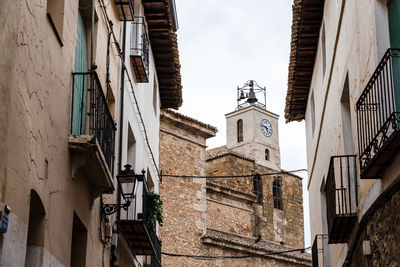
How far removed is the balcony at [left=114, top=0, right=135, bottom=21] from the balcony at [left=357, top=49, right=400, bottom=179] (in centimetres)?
531

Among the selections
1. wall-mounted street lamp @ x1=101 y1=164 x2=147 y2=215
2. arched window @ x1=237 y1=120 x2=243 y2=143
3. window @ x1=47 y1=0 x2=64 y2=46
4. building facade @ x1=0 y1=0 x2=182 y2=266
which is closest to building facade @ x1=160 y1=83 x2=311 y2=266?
arched window @ x1=237 y1=120 x2=243 y2=143

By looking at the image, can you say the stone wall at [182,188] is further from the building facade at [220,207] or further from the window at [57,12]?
the window at [57,12]

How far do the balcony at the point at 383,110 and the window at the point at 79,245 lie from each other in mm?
3897

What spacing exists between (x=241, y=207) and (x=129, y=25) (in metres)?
20.5

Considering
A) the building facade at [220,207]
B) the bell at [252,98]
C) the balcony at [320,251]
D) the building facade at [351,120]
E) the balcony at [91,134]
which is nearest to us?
the building facade at [351,120]

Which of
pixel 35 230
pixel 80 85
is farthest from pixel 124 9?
pixel 35 230

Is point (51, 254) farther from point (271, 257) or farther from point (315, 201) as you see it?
point (271, 257)

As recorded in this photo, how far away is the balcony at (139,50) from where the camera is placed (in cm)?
1530

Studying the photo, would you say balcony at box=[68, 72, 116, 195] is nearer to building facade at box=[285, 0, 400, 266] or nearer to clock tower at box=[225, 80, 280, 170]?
building facade at box=[285, 0, 400, 266]

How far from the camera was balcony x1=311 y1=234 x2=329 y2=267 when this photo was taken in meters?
16.0

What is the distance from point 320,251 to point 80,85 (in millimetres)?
8423

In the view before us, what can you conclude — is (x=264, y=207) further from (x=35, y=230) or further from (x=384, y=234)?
(x=35, y=230)

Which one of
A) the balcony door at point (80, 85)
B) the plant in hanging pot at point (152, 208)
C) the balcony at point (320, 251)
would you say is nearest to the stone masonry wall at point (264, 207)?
the balcony at point (320, 251)

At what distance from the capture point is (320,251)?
16.7 meters
